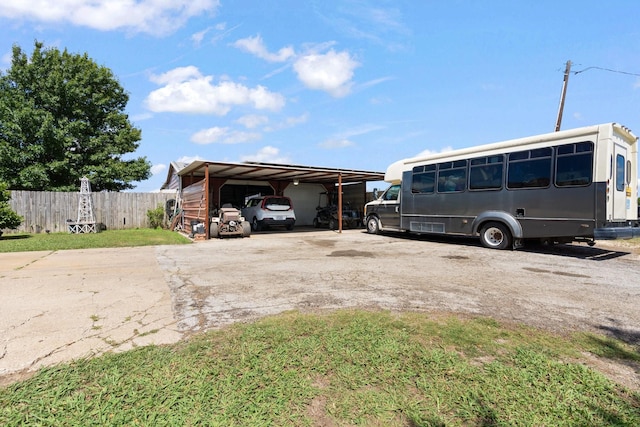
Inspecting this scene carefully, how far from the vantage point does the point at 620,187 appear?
303 inches

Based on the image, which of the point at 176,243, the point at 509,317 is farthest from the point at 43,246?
the point at 509,317

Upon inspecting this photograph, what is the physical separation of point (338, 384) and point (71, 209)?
1740 centimetres

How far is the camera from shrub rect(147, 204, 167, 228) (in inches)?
689

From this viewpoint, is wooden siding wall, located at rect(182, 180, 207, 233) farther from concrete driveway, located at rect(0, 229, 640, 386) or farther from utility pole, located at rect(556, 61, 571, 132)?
utility pole, located at rect(556, 61, 571, 132)

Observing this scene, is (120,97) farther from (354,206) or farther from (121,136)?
(354,206)

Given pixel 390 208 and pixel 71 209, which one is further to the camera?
pixel 71 209

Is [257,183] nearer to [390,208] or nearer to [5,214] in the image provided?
[390,208]

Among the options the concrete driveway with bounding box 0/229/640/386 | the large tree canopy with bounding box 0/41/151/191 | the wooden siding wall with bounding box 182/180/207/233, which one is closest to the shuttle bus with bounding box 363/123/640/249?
the concrete driveway with bounding box 0/229/640/386

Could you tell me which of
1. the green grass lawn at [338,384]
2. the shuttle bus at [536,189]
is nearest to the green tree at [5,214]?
the green grass lawn at [338,384]

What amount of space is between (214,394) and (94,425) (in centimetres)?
67

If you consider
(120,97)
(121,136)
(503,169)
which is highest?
(120,97)

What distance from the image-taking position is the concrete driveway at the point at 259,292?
3293mm

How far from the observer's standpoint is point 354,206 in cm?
2062

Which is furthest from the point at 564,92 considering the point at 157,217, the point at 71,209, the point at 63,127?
the point at 63,127
